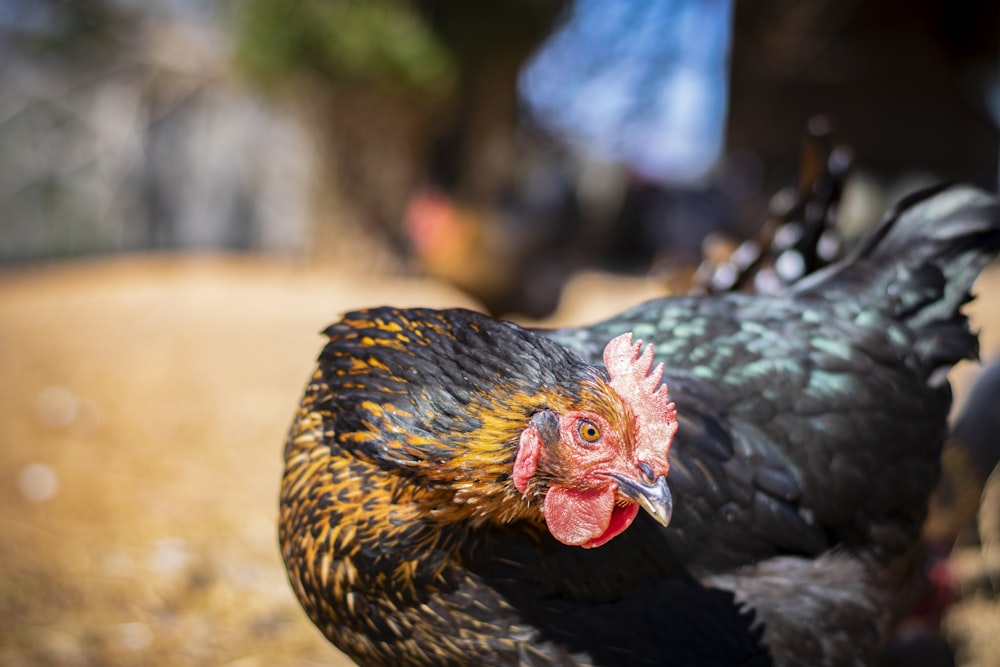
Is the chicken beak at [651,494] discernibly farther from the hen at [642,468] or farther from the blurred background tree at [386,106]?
the blurred background tree at [386,106]

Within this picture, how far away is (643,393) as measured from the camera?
52.6 inches

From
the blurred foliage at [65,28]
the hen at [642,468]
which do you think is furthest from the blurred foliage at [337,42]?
the hen at [642,468]

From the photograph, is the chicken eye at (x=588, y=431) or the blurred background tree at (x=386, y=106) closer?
the chicken eye at (x=588, y=431)

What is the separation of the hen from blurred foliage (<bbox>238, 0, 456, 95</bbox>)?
5.95 meters

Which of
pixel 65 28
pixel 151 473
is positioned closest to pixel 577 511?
pixel 151 473

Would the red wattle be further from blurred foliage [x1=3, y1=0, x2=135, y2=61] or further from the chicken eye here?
blurred foliage [x1=3, y1=0, x2=135, y2=61]

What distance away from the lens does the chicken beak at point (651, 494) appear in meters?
1.23

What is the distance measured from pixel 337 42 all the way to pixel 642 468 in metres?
6.75

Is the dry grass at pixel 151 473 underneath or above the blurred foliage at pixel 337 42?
underneath

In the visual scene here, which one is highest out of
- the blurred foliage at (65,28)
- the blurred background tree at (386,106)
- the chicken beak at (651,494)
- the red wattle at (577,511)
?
the blurred foliage at (65,28)

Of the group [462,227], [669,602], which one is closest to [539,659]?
[669,602]

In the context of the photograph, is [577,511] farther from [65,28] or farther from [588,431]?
[65,28]

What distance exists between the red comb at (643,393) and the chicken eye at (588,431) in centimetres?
8

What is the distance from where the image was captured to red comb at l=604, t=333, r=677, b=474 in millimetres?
1300
